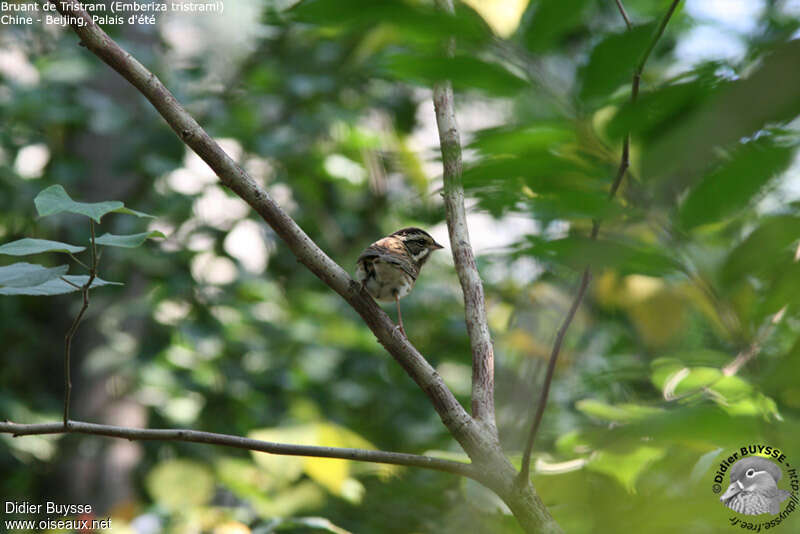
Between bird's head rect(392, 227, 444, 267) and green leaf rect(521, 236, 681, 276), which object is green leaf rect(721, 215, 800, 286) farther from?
bird's head rect(392, 227, 444, 267)

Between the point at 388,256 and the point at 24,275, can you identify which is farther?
the point at 388,256

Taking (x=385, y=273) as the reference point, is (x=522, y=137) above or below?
below

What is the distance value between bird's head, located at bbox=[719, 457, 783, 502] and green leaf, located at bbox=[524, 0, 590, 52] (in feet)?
1.35

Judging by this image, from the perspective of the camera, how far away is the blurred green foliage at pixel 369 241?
0.49 metres

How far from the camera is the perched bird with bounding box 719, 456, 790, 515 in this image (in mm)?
579

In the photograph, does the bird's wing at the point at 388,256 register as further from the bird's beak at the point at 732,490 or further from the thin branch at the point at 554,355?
the bird's beak at the point at 732,490

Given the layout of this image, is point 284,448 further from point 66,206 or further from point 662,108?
point 662,108

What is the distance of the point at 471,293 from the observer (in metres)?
1.29

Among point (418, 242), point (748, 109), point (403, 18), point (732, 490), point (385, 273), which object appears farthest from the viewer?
point (418, 242)

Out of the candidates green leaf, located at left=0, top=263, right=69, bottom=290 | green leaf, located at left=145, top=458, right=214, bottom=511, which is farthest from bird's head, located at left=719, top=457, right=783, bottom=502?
green leaf, located at left=145, top=458, right=214, bottom=511

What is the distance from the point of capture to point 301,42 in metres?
4.23

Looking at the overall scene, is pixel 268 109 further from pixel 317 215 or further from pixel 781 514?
pixel 781 514

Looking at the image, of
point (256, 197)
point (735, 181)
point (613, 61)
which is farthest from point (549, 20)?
point (256, 197)

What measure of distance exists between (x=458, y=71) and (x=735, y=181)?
0.72 feet
